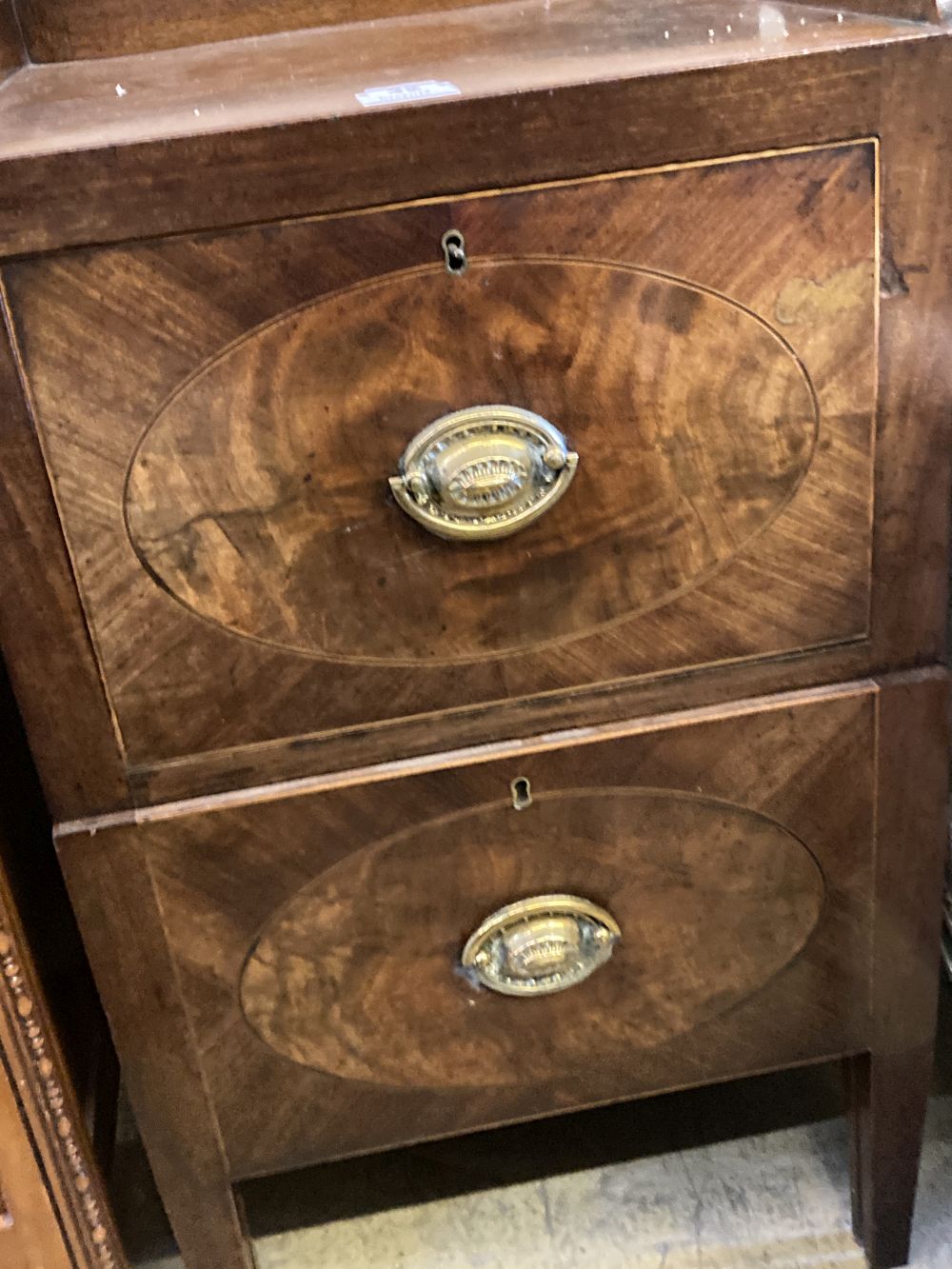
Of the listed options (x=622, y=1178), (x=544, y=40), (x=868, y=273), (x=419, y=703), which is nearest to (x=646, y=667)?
(x=419, y=703)

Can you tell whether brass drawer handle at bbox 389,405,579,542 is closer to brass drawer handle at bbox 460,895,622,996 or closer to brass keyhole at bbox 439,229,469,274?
brass keyhole at bbox 439,229,469,274

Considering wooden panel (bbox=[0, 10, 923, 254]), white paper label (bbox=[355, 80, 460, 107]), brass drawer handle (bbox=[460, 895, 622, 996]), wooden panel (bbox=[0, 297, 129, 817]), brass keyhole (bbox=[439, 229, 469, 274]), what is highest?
white paper label (bbox=[355, 80, 460, 107])

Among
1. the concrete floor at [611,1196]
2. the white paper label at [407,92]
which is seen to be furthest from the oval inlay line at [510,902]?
the white paper label at [407,92]

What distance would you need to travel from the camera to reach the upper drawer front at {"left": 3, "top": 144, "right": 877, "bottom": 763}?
53cm

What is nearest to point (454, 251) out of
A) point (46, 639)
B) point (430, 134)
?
point (430, 134)

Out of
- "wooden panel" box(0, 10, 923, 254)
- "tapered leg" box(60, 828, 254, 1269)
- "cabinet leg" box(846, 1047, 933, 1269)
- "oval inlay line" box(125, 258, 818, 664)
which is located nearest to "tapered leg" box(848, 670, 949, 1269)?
"cabinet leg" box(846, 1047, 933, 1269)

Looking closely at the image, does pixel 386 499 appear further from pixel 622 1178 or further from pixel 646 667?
pixel 622 1178

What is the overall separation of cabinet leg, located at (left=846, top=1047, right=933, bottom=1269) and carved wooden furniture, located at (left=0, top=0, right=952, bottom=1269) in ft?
0.06

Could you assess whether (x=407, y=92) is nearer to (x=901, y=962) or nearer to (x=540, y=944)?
(x=540, y=944)

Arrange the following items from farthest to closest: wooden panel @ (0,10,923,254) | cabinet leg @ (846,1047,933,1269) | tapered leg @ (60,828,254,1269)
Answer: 1. cabinet leg @ (846,1047,933,1269)
2. tapered leg @ (60,828,254,1269)
3. wooden panel @ (0,10,923,254)

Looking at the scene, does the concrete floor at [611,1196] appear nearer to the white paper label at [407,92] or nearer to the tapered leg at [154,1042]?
the tapered leg at [154,1042]

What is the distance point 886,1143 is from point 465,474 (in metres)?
0.57

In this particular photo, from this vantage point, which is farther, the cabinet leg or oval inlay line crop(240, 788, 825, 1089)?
the cabinet leg

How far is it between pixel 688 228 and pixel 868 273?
9 centimetres
